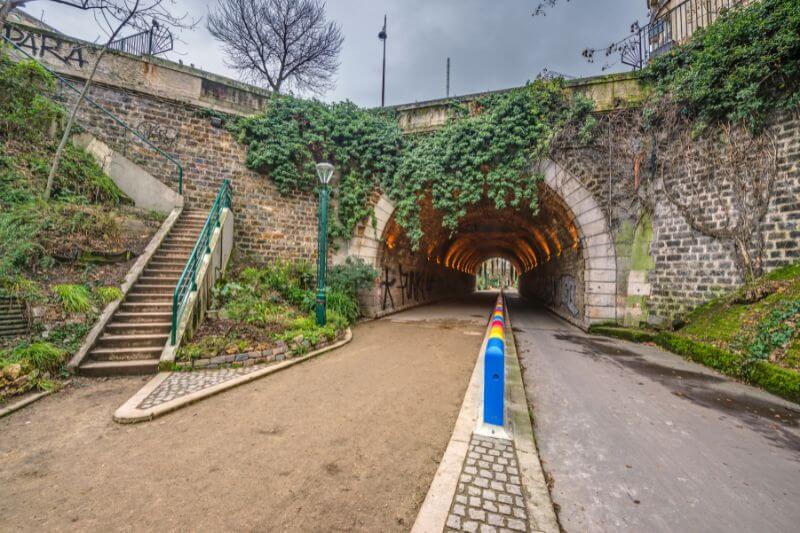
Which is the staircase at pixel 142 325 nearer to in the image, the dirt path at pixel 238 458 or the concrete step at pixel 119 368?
the concrete step at pixel 119 368

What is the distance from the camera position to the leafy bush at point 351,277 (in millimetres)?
9453

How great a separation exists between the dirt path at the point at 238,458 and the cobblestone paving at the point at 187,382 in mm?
352

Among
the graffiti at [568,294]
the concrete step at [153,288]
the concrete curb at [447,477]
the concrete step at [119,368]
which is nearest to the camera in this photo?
the concrete curb at [447,477]

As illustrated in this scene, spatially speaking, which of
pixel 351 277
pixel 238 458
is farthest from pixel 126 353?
pixel 351 277

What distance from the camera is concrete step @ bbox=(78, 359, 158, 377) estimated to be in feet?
14.7

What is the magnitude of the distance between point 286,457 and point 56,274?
6.25 metres

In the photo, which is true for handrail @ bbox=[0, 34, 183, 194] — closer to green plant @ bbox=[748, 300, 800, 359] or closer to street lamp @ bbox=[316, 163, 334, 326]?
street lamp @ bbox=[316, 163, 334, 326]

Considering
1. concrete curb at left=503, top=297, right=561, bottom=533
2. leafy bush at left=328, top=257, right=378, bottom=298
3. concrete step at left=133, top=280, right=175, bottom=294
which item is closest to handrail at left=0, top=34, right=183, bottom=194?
concrete step at left=133, top=280, right=175, bottom=294

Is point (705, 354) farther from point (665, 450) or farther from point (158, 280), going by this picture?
point (158, 280)

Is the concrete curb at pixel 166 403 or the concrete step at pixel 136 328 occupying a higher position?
the concrete step at pixel 136 328

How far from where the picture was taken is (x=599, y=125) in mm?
8766

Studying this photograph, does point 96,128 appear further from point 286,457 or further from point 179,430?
point 286,457

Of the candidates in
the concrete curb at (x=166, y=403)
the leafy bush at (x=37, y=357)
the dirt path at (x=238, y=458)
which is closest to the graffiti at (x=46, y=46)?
the leafy bush at (x=37, y=357)

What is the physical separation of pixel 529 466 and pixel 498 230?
1495cm
